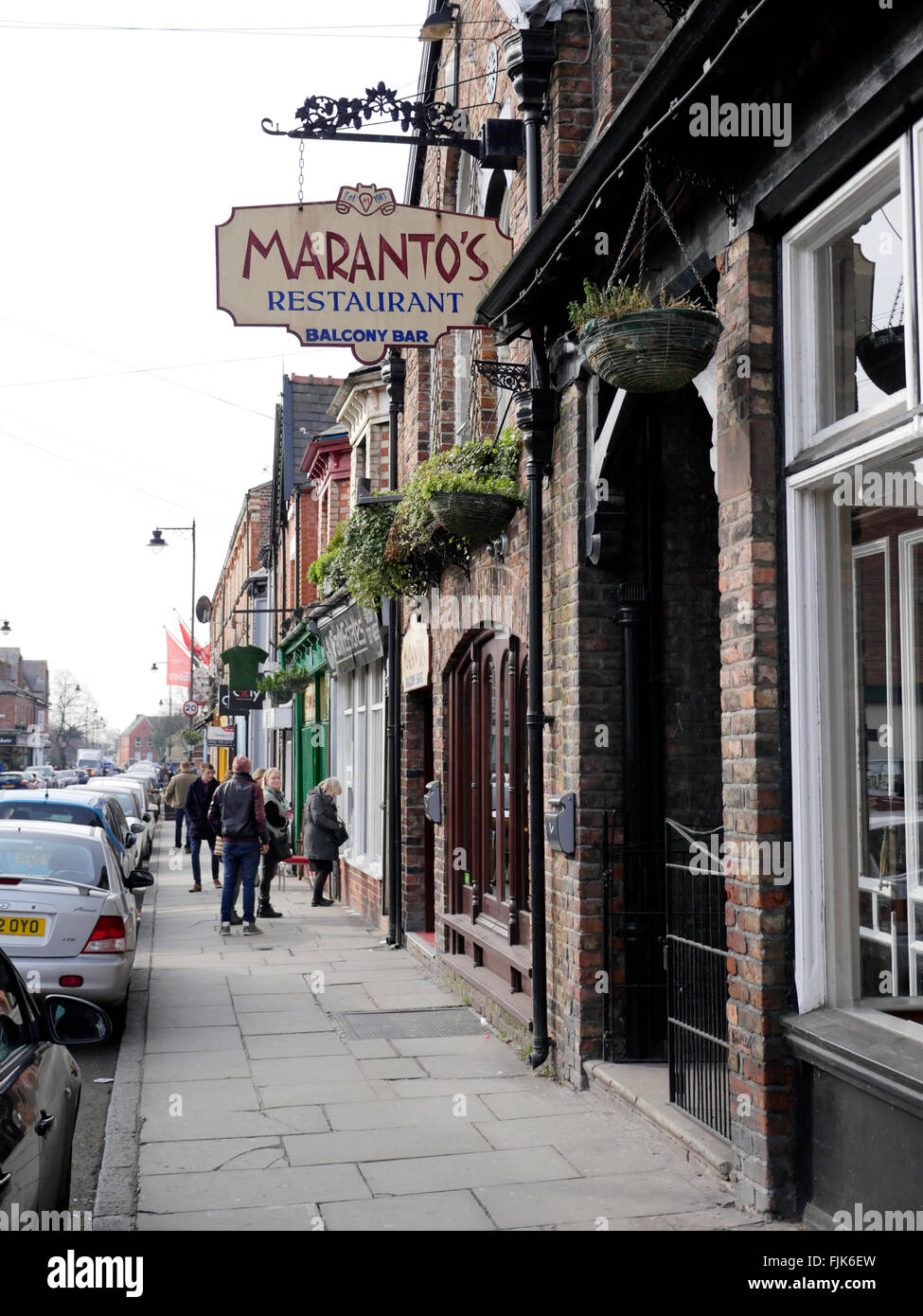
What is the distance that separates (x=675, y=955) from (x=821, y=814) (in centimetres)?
153

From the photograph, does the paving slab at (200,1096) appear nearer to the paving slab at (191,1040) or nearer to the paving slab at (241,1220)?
the paving slab at (191,1040)

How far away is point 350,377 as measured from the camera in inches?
688

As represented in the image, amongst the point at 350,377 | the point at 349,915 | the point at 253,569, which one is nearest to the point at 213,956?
the point at 349,915

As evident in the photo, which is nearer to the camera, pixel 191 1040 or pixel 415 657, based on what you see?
pixel 191 1040

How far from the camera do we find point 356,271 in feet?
26.3

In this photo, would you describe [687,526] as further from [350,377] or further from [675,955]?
[350,377]

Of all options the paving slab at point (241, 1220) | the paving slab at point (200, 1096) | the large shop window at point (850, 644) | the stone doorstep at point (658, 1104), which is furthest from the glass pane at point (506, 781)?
the large shop window at point (850, 644)

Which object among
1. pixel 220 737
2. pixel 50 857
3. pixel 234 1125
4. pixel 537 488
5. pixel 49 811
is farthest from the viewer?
pixel 220 737

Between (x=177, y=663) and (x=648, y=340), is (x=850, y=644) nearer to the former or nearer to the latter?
(x=648, y=340)

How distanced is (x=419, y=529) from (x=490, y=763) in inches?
73.6

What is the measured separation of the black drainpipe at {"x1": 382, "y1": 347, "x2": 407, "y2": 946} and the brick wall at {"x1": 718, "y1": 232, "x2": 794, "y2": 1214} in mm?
7706

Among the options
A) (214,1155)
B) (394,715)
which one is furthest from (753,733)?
(394,715)

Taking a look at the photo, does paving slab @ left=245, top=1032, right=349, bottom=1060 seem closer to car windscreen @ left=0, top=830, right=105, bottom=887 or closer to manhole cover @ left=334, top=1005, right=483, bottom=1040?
manhole cover @ left=334, top=1005, right=483, bottom=1040

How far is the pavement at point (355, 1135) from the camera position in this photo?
5.26 metres
